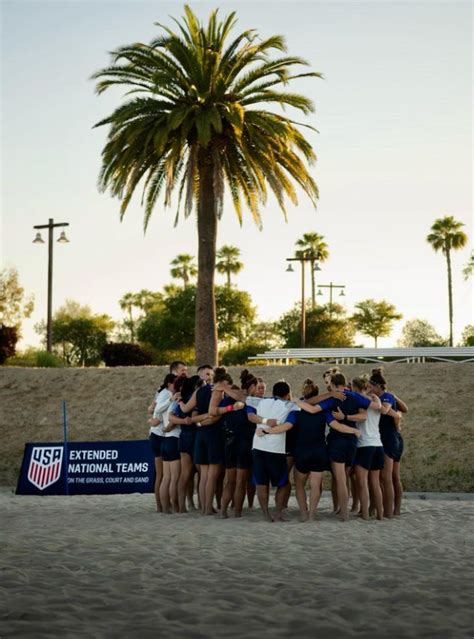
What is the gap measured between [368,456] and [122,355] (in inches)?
927

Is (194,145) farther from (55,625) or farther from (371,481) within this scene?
(55,625)

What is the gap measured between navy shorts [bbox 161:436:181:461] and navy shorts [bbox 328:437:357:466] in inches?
95.5

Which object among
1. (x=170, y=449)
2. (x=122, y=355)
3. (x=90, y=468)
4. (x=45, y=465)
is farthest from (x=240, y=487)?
(x=122, y=355)

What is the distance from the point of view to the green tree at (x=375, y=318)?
87.5 meters

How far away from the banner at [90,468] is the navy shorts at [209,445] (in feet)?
14.8

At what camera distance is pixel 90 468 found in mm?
17562

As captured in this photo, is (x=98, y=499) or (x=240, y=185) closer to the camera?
(x=98, y=499)

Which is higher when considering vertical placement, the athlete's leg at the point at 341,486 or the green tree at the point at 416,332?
the green tree at the point at 416,332

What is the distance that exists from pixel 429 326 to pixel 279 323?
2002cm

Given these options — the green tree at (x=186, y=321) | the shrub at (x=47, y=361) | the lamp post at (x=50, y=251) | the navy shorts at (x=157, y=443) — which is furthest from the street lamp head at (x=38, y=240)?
the green tree at (x=186, y=321)

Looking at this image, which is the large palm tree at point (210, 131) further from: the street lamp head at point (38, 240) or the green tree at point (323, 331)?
the green tree at point (323, 331)

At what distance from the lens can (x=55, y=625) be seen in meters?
6.32

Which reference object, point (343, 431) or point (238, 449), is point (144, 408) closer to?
point (238, 449)

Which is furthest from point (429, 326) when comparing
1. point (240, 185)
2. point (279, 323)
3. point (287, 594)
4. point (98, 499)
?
point (287, 594)
